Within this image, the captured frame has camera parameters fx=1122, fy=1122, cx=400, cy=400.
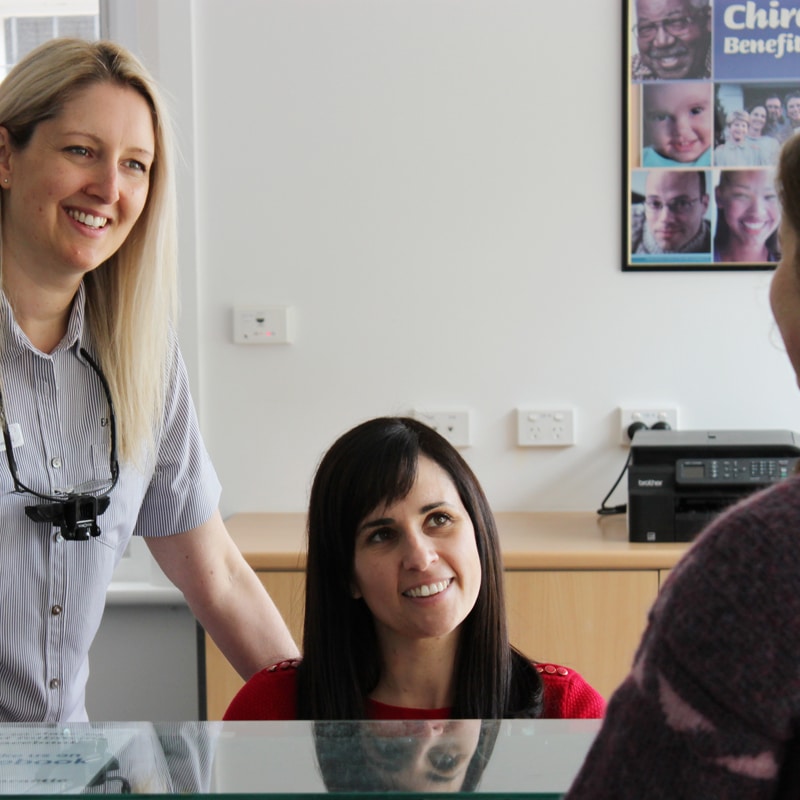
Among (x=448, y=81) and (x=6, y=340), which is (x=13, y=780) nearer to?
(x=6, y=340)

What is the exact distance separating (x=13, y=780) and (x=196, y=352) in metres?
2.37

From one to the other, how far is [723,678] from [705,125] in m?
2.69

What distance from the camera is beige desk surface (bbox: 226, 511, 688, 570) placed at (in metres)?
2.51

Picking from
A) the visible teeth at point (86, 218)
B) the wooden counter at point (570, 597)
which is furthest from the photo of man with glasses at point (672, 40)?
the visible teeth at point (86, 218)

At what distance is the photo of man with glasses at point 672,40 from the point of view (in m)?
2.99

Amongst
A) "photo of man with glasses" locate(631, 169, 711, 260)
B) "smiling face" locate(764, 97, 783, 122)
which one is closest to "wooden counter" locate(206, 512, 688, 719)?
"photo of man with glasses" locate(631, 169, 711, 260)

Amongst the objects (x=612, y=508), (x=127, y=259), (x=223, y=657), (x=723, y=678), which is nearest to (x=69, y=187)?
(x=127, y=259)

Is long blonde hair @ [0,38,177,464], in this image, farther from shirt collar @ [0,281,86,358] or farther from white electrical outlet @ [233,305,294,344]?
white electrical outlet @ [233,305,294,344]

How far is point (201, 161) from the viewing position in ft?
10.1

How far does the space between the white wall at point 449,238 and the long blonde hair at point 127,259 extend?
1.40m

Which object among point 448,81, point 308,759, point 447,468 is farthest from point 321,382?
point 308,759

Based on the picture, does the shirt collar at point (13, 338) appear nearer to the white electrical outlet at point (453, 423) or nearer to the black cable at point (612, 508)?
the white electrical outlet at point (453, 423)

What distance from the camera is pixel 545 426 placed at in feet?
10.00

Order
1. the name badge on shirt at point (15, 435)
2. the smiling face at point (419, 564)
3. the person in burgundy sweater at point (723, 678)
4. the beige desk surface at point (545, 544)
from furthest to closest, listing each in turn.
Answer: the beige desk surface at point (545, 544), the name badge on shirt at point (15, 435), the smiling face at point (419, 564), the person in burgundy sweater at point (723, 678)
